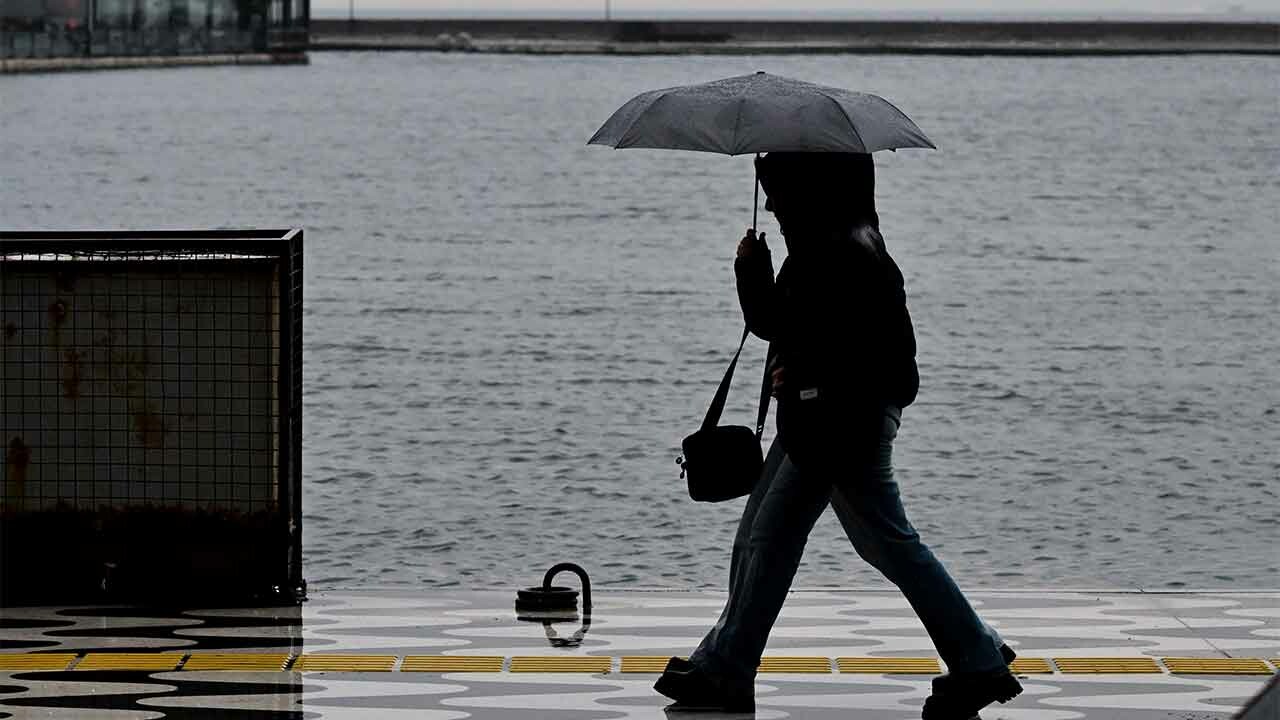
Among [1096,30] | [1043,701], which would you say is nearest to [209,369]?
[1043,701]

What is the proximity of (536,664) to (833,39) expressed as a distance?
13287 cm

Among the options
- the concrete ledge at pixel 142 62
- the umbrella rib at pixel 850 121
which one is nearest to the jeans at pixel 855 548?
the umbrella rib at pixel 850 121

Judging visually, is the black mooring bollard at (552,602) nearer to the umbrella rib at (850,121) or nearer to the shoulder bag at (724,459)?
the shoulder bag at (724,459)

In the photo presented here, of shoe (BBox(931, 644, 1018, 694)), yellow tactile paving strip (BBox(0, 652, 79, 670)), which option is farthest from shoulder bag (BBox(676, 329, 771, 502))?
yellow tactile paving strip (BBox(0, 652, 79, 670))

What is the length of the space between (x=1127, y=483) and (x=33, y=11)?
92734mm

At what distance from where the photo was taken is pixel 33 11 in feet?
325

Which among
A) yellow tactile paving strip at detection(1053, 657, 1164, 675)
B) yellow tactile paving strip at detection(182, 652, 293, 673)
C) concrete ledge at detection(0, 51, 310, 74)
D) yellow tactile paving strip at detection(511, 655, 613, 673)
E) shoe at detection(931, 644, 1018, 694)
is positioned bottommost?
concrete ledge at detection(0, 51, 310, 74)

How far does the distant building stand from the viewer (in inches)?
3898

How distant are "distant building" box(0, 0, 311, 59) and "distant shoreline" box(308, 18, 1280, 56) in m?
22.5

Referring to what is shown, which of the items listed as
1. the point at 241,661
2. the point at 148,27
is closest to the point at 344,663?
the point at 241,661

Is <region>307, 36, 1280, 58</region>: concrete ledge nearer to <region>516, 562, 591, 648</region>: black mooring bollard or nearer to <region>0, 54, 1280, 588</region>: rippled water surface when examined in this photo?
<region>0, 54, 1280, 588</region>: rippled water surface

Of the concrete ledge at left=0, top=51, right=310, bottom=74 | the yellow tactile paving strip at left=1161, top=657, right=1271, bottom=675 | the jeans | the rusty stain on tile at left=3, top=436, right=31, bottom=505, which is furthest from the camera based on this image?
the concrete ledge at left=0, top=51, right=310, bottom=74

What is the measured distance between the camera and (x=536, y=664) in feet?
21.6

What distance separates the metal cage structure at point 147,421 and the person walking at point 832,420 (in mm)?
2096
